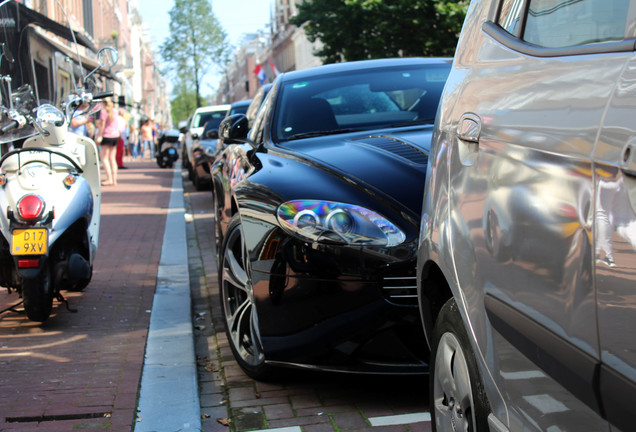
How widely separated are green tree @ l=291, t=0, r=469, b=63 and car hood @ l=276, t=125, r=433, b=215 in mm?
26528

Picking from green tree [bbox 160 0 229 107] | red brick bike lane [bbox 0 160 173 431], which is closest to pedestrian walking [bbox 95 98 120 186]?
red brick bike lane [bbox 0 160 173 431]

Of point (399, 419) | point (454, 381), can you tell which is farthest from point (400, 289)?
point (454, 381)

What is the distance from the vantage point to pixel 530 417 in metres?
1.99

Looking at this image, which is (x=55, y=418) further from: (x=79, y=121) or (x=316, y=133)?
(x=79, y=121)

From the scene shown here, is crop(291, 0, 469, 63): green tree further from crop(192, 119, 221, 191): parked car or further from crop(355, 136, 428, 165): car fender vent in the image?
crop(355, 136, 428, 165): car fender vent

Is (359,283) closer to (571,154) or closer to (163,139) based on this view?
(571,154)

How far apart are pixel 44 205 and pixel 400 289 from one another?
8.47ft

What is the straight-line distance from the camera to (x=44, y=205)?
17.6ft

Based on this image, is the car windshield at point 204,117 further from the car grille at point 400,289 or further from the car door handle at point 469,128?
the car door handle at point 469,128

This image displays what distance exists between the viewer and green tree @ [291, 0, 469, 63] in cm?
3172

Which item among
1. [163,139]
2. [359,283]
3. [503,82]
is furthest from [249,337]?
[163,139]

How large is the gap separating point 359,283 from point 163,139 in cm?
2561

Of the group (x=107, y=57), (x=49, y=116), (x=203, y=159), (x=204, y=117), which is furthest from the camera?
(x=204, y=117)

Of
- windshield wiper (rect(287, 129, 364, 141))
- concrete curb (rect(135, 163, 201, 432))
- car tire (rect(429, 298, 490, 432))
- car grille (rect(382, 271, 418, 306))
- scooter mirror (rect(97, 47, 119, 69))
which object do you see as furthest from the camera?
scooter mirror (rect(97, 47, 119, 69))
